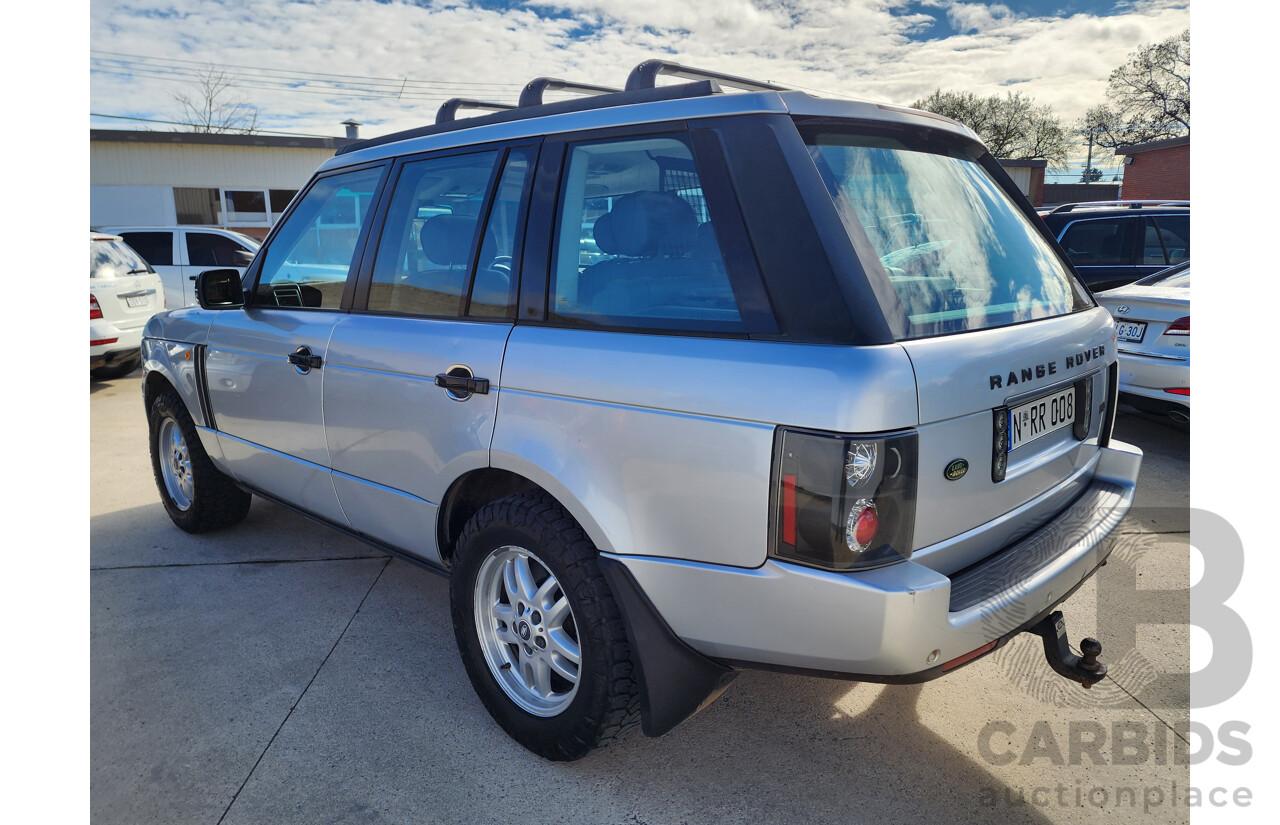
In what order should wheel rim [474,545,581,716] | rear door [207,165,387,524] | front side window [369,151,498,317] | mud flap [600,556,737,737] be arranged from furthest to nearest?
rear door [207,165,387,524] < front side window [369,151,498,317] < wheel rim [474,545,581,716] < mud flap [600,556,737,737]

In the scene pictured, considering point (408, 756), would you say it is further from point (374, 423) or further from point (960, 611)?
point (960, 611)

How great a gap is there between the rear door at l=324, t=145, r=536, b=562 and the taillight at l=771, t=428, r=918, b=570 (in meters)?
0.99

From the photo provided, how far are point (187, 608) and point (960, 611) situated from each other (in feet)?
10.7

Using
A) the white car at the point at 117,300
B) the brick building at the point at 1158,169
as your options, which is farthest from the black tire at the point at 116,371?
the brick building at the point at 1158,169

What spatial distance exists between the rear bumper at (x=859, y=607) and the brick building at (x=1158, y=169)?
27.8 metres

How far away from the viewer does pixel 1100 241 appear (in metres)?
8.54

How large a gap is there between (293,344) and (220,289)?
2.09 ft

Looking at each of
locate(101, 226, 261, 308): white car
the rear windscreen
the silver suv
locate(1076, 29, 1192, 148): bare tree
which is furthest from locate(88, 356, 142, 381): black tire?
locate(1076, 29, 1192, 148): bare tree

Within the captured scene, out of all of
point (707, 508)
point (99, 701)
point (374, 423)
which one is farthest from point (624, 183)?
point (99, 701)

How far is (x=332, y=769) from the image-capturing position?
249 centimetres

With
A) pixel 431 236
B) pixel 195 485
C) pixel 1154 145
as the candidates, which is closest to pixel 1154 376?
pixel 431 236

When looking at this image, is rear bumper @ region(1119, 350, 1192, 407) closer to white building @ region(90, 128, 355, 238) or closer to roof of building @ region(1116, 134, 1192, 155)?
white building @ region(90, 128, 355, 238)

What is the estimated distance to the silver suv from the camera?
1.84 m

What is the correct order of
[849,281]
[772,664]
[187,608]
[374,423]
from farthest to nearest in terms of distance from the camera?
1. [187,608]
2. [374,423]
3. [772,664]
4. [849,281]
